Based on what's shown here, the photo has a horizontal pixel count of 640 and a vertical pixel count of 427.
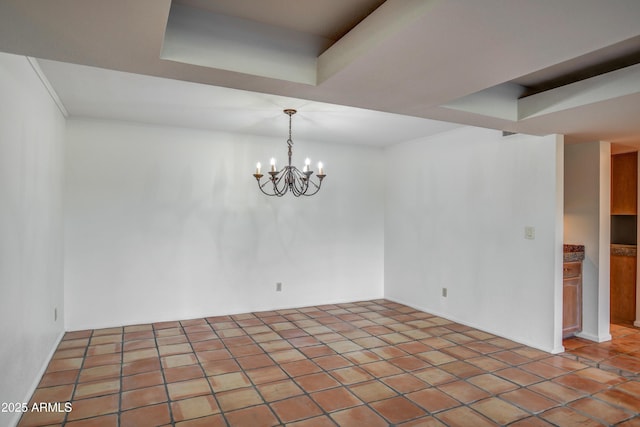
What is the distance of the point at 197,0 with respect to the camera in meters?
1.94

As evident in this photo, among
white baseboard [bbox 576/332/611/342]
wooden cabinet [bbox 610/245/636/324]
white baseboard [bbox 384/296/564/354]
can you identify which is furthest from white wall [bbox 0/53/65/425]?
wooden cabinet [bbox 610/245/636/324]

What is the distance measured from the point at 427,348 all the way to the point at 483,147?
227cm

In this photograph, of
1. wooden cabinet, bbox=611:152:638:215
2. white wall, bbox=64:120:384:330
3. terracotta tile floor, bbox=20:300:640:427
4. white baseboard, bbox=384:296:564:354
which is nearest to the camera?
terracotta tile floor, bbox=20:300:640:427

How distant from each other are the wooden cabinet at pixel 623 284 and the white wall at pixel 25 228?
19.8 ft

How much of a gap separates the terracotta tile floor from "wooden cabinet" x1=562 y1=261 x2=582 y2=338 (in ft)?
0.51

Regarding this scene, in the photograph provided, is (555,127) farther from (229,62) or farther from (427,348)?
(229,62)

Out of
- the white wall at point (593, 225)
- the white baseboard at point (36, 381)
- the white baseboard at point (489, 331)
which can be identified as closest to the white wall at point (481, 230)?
the white baseboard at point (489, 331)

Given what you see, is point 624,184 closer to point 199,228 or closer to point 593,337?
point 593,337

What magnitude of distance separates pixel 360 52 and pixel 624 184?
4.61m

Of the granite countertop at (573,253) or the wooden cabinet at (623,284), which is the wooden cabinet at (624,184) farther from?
the granite countertop at (573,253)

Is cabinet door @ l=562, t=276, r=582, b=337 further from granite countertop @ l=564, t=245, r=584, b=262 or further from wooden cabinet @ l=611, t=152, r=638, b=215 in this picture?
wooden cabinet @ l=611, t=152, r=638, b=215

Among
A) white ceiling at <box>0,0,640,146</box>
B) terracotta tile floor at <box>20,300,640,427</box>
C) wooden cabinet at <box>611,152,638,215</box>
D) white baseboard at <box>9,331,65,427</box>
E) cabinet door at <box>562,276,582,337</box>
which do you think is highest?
white ceiling at <box>0,0,640,146</box>

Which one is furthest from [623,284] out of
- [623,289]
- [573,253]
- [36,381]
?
[36,381]

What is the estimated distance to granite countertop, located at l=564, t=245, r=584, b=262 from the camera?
13.3ft
